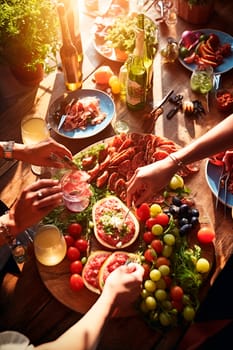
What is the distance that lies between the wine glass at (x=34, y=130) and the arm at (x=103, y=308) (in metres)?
0.74

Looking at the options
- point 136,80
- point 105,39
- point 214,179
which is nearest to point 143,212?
point 214,179

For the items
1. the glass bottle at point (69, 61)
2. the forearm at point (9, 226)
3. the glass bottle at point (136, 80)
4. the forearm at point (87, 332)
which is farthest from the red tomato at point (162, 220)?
the glass bottle at point (69, 61)

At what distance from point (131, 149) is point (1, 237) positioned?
757mm

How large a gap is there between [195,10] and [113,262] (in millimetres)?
1681

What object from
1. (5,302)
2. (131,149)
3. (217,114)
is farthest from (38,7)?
(5,302)

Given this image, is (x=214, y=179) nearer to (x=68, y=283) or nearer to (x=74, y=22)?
(x=68, y=283)

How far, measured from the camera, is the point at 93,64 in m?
2.40

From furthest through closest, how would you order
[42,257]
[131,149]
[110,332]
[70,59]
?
[70,59], [131,149], [42,257], [110,332]

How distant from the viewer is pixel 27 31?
6.50 feet

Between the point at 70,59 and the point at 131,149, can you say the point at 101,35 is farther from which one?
the point at 131,149

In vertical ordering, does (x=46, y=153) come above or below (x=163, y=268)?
above

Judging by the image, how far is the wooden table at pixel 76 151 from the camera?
1532 millimetres

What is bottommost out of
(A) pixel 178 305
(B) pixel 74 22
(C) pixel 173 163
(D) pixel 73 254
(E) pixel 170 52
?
(A) pixel 178 305

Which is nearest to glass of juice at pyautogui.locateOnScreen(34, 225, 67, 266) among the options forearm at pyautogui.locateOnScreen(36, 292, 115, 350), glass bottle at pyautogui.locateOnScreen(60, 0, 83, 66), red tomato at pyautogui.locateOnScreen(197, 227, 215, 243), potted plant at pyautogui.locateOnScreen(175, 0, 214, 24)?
forearm at pyautogui.locateOnScreen(36, 292, 115, 350)
